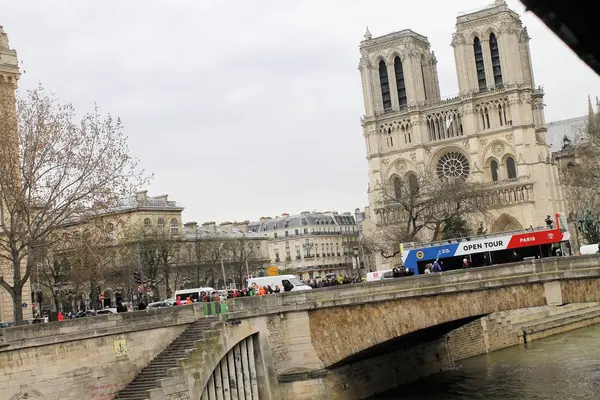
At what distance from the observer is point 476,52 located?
388ft

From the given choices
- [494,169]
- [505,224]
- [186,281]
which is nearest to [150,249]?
[186,281]

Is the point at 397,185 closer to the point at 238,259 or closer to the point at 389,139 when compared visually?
the point at 389,139

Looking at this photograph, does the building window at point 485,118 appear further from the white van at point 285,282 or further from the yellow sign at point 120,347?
the yellow sign at point 120,347

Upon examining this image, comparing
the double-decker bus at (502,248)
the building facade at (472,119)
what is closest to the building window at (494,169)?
the building facade at (472,119)

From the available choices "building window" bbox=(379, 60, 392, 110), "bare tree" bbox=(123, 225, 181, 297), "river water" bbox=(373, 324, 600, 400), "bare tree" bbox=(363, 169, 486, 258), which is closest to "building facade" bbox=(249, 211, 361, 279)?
"building window" bbox=(379, 60, 392, 110)

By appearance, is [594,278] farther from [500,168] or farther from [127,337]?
[500,168]

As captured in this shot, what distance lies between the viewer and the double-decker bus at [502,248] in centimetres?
5059

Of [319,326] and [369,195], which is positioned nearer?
[319,326]

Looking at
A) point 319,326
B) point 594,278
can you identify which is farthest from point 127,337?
point 594,278

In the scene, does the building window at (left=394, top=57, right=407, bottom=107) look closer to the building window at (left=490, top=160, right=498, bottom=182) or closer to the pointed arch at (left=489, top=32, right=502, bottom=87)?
the pointed arch at (left=489, top=32, right=502, bottom=87)

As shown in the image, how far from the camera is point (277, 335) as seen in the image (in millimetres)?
37438

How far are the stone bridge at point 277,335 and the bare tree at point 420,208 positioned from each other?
30.8 meters

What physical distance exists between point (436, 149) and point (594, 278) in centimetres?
8499

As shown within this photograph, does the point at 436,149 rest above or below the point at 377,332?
above
